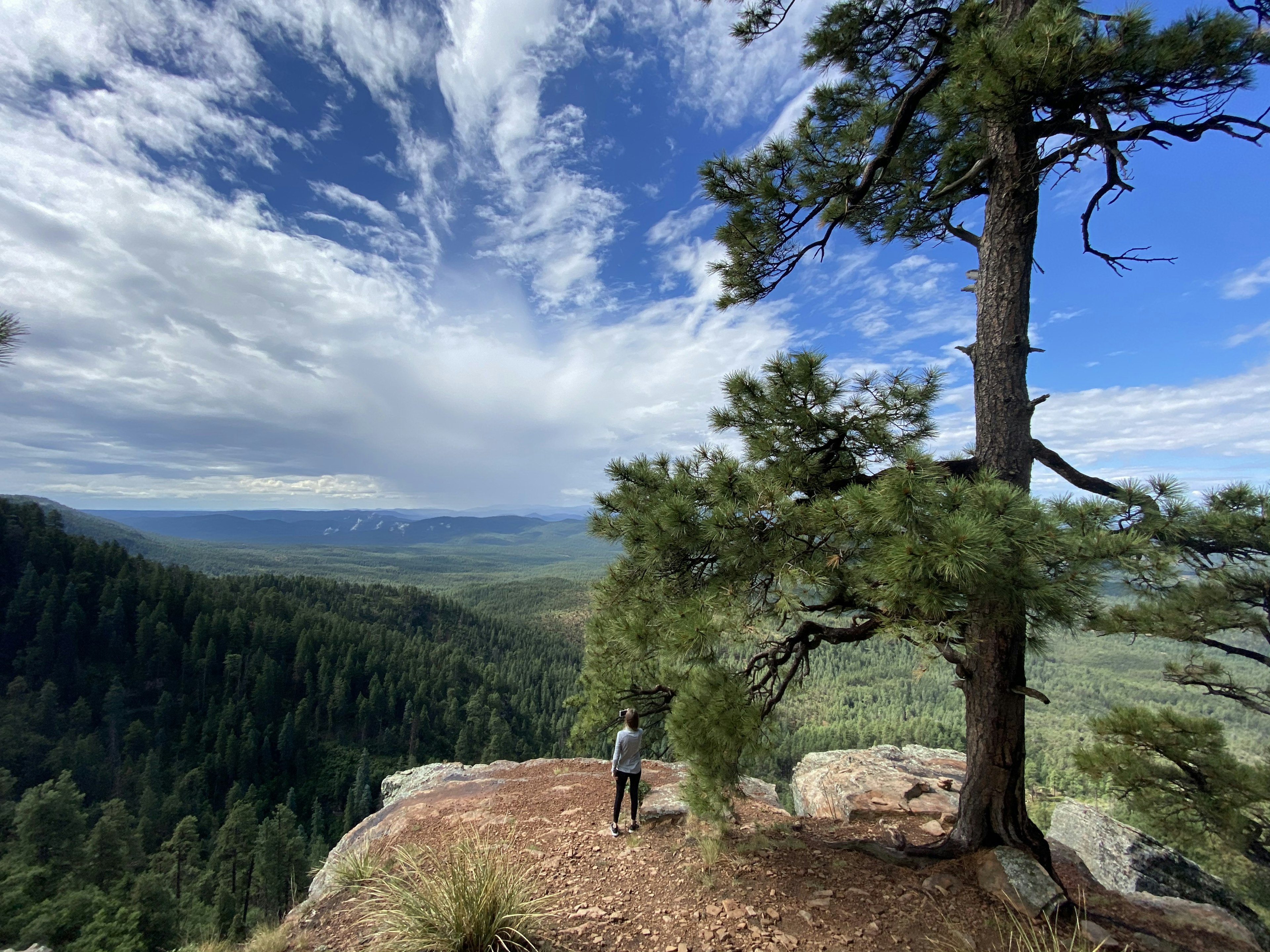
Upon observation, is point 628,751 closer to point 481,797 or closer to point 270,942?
point 270,942

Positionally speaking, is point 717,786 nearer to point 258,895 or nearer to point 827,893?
point 827,893

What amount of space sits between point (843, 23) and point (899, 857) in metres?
8.41

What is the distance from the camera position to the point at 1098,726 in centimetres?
767

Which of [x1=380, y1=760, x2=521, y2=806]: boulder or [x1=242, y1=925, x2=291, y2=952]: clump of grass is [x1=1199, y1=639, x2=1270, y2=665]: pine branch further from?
[x1=380, y1=760, x2=521, y2=806]: boulder

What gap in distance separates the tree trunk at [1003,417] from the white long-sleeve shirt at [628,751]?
11.4 feet

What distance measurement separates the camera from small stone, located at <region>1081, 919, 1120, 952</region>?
12.2 feet

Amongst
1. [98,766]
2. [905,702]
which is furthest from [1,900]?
[905,702]

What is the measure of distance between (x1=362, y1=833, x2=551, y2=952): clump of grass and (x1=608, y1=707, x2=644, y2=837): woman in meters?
2.00

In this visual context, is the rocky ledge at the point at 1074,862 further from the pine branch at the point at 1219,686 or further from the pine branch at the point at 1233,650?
the pine branch at the point at 1233,650

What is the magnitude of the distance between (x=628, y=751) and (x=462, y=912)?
288cm

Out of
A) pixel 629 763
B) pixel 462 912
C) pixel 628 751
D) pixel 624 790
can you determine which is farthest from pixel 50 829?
pixel 462 912

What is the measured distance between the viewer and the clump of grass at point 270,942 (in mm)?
4746

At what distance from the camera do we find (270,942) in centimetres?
481

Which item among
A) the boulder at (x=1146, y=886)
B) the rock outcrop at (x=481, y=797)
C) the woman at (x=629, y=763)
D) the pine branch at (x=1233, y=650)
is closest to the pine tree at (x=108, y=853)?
Result: the rock outcrop at (x=481, y=797)
